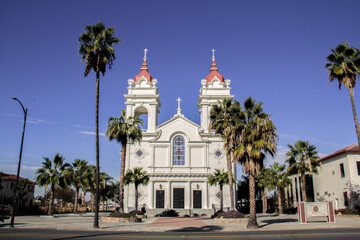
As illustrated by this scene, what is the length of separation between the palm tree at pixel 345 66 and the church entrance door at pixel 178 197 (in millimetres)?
24338

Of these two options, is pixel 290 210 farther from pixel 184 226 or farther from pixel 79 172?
pixel 79 172

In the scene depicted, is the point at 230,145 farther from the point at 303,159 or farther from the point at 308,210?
the point at 303,159

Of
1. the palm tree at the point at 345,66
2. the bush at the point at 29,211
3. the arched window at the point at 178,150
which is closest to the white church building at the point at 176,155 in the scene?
the arched window at the point at 178,150

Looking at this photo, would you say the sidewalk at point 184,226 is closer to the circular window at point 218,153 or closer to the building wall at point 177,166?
the building wall at point 177,166

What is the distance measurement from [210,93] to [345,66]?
74.9ft

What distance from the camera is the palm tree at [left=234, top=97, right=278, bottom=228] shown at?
859 inches

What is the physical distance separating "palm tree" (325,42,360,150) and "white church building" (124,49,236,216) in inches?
781

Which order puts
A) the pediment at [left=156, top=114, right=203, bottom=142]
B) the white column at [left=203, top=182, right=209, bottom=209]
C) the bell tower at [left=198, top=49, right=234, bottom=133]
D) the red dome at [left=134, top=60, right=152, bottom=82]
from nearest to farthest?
the white column at [left=203, top=182, right=209, bottom=209] < the pediment at [left=156, top=114, right=203, bottom=142] < the bell tower at [left=198, top=49, right=234, bottom=133] < the red dome at [left=134, top=60, right=152, bottom=82]

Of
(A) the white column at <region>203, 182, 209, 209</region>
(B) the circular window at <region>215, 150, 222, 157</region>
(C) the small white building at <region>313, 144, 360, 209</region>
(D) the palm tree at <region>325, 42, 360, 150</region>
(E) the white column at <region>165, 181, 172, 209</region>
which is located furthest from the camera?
(B) the circular window at <region>215, 150, 222, 157</region>

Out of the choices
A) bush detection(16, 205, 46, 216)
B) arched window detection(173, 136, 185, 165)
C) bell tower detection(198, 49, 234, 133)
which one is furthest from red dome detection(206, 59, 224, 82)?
bush detection(16, 205, 46, 216)

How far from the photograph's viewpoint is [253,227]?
2114 cm

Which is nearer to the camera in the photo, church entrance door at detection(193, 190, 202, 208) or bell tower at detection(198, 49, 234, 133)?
church entrance door at detection(193, 190, 202, 208)

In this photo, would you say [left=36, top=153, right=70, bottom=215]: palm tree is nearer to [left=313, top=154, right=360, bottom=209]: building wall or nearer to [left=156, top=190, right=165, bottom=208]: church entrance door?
[left=156, top=190, right=165, bottom=208]: church entrance door

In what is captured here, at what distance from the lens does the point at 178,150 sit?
148ft
